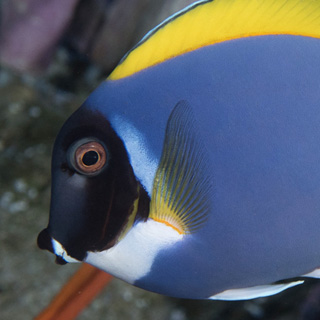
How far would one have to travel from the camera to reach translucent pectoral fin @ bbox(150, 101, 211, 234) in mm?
812

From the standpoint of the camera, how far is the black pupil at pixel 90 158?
2.65 feet

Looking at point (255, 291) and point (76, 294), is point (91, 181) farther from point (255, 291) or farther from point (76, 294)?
point (76, 294)

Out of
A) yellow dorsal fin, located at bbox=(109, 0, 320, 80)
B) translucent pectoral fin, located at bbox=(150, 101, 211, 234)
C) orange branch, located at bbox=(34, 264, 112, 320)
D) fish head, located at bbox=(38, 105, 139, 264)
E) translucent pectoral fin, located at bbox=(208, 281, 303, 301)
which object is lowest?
orange branch, located at bbox=(34, 264, 112, 320)

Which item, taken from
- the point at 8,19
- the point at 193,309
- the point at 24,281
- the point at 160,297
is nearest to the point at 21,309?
the point at 24,281

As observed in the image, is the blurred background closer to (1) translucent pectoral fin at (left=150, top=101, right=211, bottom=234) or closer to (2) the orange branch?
(2) the orange branch

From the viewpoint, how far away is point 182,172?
815 mm

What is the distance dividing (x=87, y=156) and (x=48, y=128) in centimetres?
139

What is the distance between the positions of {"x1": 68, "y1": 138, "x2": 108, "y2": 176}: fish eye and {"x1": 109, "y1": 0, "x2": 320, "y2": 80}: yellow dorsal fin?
0.54 ft

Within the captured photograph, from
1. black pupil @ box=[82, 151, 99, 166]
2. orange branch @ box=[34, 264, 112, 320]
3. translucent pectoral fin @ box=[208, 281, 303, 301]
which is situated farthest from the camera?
orange branch @ box=[34, 264, 112, 320]

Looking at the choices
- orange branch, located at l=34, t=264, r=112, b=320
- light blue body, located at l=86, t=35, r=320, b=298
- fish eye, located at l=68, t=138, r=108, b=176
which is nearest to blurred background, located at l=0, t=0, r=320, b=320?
orange branch, located at l=34, t=264, r=112, b=320

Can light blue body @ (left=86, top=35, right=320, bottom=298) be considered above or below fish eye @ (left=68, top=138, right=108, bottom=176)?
above

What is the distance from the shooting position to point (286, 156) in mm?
835

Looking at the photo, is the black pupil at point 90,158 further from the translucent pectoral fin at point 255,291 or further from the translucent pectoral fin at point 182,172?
the translucent pectoral fin at point 255,291

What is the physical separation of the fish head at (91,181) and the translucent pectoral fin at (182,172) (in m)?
0.06
